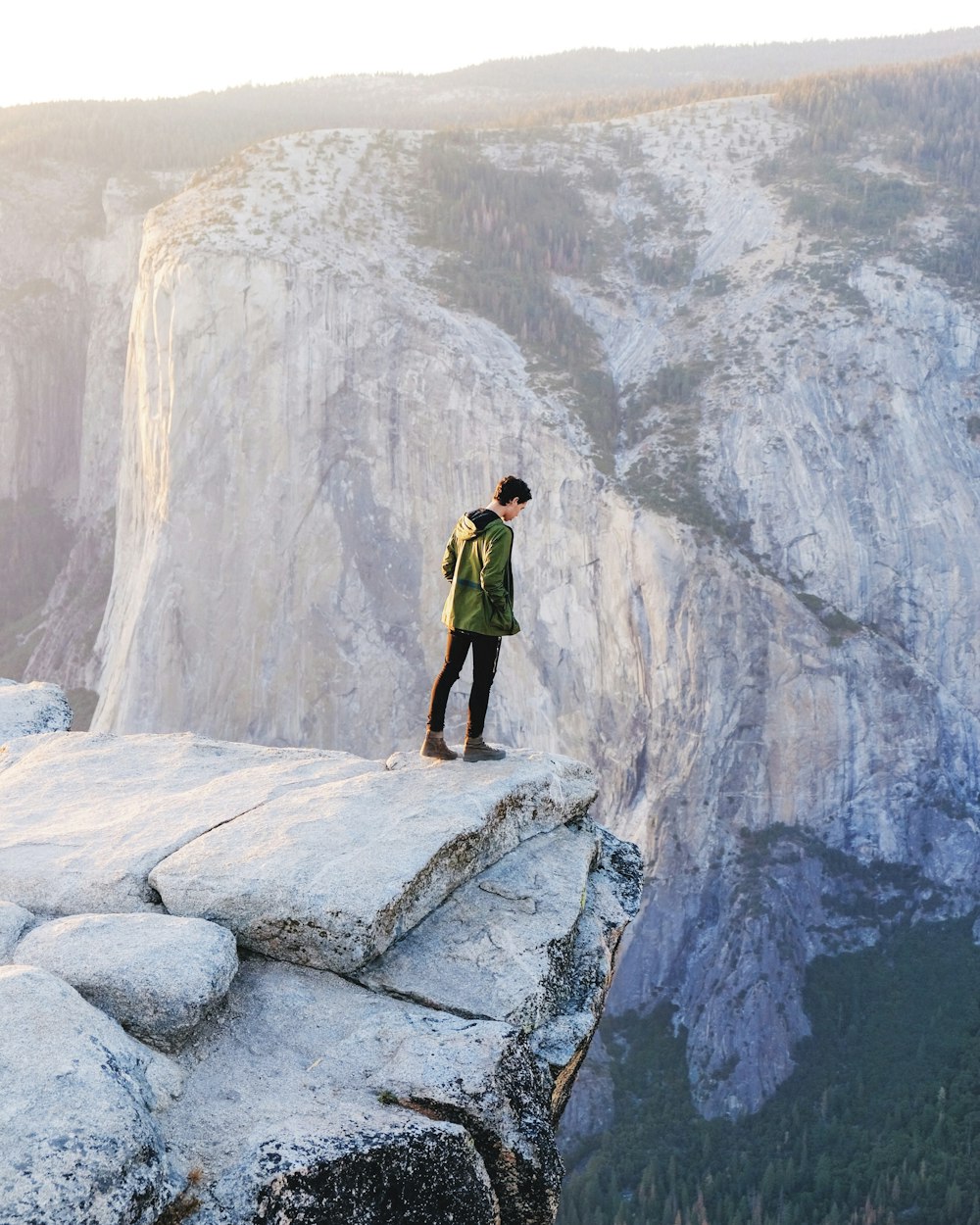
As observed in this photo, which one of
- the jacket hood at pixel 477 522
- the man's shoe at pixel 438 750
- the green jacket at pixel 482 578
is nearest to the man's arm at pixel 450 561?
the green jacket at pixel 482 578

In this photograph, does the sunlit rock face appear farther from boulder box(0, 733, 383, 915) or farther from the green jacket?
the green jacket

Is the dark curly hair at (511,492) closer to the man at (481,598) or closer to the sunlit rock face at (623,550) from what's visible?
the man at (481,598)

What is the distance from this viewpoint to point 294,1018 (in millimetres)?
7145

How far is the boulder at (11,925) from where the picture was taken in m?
7.25

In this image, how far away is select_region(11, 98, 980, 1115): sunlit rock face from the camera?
111 feet

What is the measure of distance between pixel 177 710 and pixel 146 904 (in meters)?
29.2

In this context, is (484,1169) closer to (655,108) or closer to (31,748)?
(31,748)

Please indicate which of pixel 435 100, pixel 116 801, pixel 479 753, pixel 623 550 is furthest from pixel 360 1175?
pixel 435 100

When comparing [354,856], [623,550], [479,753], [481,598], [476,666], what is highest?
[481,598]

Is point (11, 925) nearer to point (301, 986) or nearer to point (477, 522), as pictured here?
point (301, 986)

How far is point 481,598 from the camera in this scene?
9625 mm

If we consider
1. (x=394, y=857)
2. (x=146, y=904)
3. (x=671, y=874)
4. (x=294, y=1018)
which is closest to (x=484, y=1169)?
(x=294, y=1018)

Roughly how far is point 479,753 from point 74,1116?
4985mm

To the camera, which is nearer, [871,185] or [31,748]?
[31,748]
